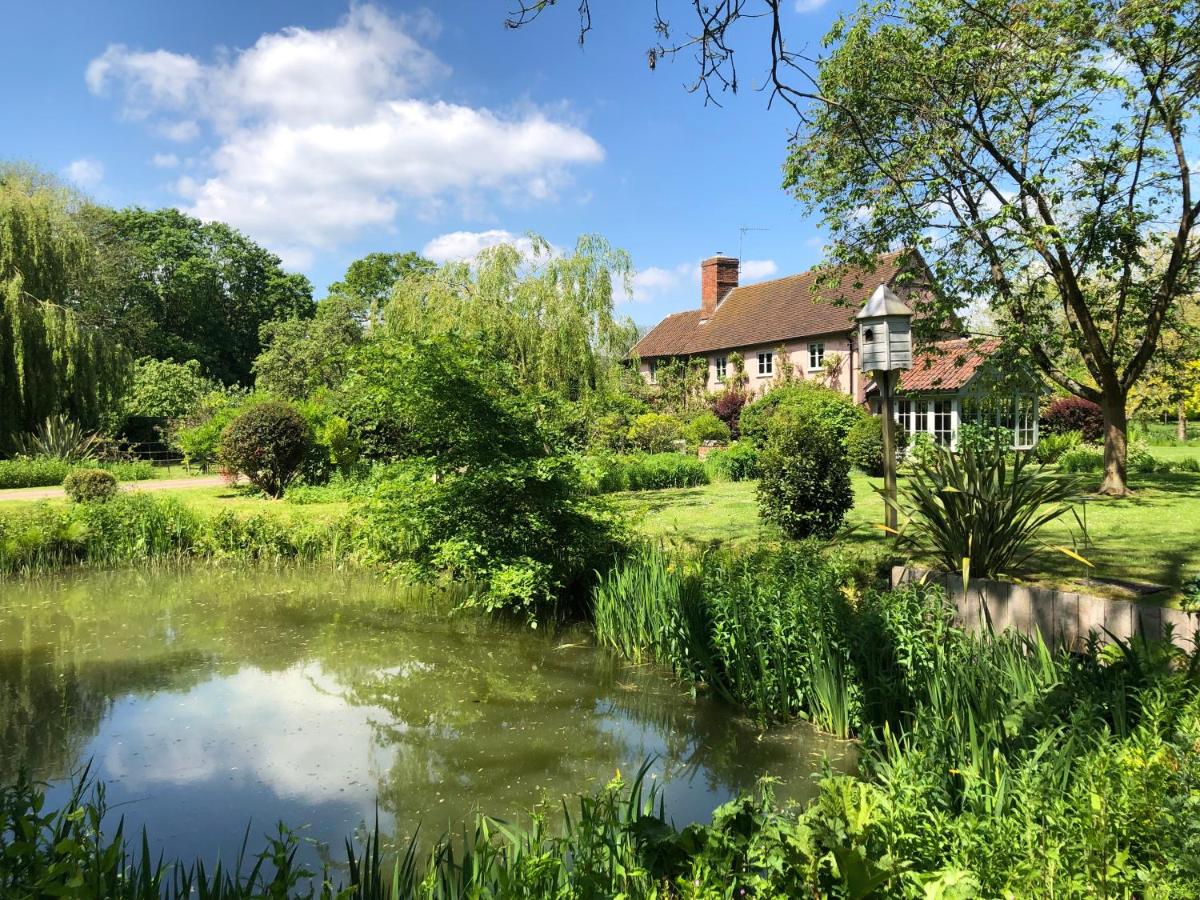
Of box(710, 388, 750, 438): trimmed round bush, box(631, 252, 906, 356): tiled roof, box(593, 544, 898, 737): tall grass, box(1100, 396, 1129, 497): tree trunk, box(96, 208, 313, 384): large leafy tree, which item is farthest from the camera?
box(96, 208, 313, 384): large leafy tree

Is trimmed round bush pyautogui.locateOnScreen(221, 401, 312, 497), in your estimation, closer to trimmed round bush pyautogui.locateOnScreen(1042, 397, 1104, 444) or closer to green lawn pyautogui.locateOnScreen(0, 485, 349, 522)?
green lawn pyautogui.locateOnScreen(0, 485, 349, 522)

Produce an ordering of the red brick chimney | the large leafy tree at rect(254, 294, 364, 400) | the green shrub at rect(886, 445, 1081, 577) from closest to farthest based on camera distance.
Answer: the green shrub at rect(886, 445, 1081, 577), the large leafy tree at rect(254, 294, 364, 400), the red brick chimney

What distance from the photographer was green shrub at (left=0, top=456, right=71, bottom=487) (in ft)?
61.7

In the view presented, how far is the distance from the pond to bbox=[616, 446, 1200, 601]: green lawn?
96.1 inches

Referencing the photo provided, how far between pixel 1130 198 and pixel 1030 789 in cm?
Result: 1422

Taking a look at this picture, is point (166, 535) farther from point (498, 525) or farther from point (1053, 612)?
point (1053, 612)

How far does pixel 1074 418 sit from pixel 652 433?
1487 cm

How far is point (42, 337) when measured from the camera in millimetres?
22141

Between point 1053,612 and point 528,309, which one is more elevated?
point 528,309

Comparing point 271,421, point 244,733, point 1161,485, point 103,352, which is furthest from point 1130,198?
point 103,352

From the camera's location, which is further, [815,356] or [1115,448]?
[815,356]

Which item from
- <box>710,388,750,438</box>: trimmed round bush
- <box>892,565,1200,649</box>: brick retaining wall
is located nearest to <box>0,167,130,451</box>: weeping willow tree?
<box>710,388,750,438</box>: trimmed round bush

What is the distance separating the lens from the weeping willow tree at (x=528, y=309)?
798 inches

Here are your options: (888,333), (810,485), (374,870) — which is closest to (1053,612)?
(888,333)
